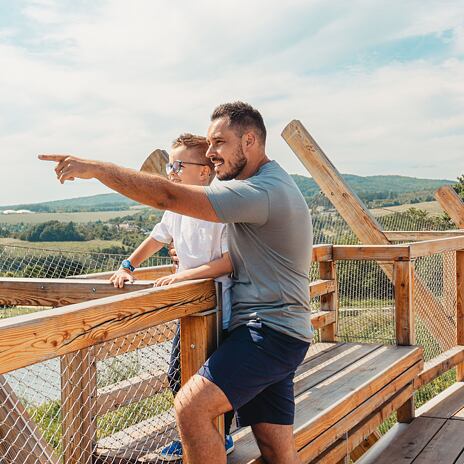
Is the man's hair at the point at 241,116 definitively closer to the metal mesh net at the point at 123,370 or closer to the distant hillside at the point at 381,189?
the distant hillside at the point at 381,189

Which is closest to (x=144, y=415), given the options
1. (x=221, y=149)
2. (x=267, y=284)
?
(x=267, y=284)

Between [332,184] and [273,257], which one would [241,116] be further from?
[332,184]

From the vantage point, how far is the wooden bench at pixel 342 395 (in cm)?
307

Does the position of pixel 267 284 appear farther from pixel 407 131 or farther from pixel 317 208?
pixel 407 131

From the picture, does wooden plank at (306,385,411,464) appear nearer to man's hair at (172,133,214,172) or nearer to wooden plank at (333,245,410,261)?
wooden plank at (333,245,410,261)

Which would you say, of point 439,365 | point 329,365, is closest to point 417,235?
Result: point 439,365

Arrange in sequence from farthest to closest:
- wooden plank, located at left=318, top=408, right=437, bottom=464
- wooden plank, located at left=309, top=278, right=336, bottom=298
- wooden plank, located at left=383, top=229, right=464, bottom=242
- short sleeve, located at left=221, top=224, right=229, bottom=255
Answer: wooden plank, located at left=383, top=229, right=464, bottom=242 → wooden plank, located at left=309, top=278, right=336, bottom=298 → wooden plank, located at left=318, top=408, right=437, bottom=464 → short sleeve, located at left=221, top=224, right=229, bottom=255

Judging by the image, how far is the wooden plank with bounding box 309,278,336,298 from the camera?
4.69 metres

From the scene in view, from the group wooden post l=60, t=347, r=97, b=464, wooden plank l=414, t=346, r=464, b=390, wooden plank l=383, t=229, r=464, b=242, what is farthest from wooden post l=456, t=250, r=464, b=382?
wooden post l=60, t=347, r=97, b=464

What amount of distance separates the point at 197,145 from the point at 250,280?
59 centimetres

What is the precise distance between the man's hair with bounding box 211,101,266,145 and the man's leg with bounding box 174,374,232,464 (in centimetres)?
86

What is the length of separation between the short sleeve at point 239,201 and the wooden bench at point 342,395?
3.15 feet

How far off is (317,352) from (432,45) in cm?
1989

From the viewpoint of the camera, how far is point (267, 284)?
2.33 meters
